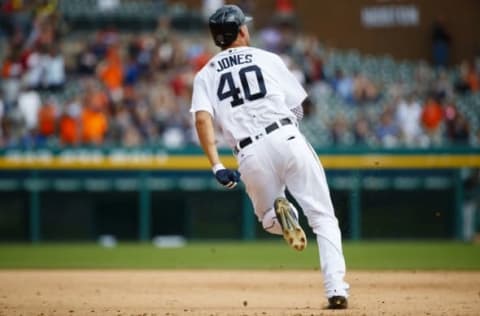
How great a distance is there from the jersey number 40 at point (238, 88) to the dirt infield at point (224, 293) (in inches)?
54.6

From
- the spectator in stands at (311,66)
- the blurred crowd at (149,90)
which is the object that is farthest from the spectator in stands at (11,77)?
the spectator in stands at (311,66)

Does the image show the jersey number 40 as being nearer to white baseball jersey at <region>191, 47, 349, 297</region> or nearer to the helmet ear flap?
white baseball jersey at <region>191, 47, 349, 297</region>

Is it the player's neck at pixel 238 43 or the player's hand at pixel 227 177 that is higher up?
the player's neck at pixel 238 43

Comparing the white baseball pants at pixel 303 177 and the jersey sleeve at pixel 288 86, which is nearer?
the white baseball pants at pixel 303 177

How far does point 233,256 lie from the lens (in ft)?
40.4

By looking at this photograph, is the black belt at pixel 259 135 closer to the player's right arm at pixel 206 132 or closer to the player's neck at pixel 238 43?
the player's right arm at pixel 206 132

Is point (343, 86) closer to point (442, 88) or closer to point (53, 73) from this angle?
point (442, 88)

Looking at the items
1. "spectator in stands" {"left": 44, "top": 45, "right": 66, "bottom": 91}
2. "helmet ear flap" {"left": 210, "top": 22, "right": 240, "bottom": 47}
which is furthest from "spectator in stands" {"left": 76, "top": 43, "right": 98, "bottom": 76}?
"helmet ear flap" {"left": 210, "top": 22, "right": 240, "bottom": 47}

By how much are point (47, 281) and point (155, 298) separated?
6.02 feet

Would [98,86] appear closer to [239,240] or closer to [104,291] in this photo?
[239,240]

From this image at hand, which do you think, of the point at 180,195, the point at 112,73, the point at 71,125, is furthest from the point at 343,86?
the point at 71,125

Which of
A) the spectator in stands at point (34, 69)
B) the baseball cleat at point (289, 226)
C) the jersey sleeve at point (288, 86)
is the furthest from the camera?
the spectator in stands at point (34, 69)

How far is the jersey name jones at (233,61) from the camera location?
646 centimetres

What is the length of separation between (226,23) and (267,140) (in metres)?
0.84
